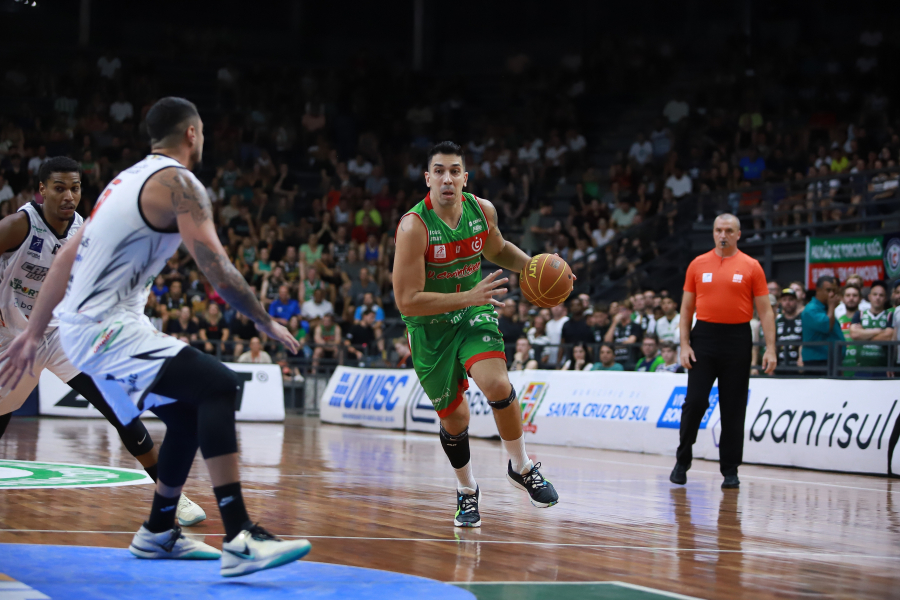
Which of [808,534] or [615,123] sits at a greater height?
[615,123]

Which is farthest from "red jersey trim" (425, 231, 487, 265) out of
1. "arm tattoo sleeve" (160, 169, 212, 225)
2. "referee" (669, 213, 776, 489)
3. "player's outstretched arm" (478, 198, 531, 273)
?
"referee" (669, 213, 776, 489)

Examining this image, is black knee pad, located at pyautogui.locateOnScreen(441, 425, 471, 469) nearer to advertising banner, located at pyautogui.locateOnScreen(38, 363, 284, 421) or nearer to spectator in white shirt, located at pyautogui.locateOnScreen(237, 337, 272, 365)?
advertising banner, located at pyautogui.locateOnScreen(38, 363, 284, 421)

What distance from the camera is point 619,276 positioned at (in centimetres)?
1967

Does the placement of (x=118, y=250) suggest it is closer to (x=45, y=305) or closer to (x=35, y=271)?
(x=45, y=305)

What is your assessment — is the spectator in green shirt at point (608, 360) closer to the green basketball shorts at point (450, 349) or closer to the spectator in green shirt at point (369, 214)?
the green basketball shorts at point (450, 349)

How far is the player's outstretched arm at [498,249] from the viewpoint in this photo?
6391 millimetres

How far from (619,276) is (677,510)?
13104 millimetres

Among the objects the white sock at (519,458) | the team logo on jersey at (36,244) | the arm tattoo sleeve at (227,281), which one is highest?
the team logo on jersey at (36,244)

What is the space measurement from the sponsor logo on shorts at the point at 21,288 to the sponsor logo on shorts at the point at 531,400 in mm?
8817

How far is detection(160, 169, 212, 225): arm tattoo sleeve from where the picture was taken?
396 cm

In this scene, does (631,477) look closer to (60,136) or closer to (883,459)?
(883,459)

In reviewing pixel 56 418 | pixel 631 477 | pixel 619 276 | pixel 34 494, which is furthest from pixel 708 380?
pixel 56 418

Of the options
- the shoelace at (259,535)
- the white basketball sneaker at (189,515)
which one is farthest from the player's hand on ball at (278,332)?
the white basketball sneaker at (189,515)

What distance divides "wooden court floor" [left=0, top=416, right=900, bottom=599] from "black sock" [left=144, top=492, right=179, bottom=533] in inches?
18.1
